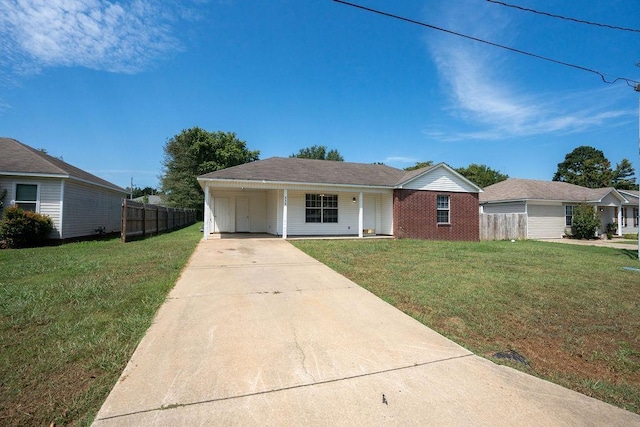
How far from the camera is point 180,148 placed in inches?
1565

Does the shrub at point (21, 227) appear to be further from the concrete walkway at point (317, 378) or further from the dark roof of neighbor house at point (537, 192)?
the dark roof of neighbor house at point (537, 192)

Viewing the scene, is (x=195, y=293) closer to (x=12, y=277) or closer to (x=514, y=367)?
(x=12, y=277)

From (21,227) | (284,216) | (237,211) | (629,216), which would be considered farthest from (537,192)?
(21,227)

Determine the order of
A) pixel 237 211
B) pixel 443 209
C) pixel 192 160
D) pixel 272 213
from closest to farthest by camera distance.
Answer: pixel 443 209, pixel 272 213, pixel 237 211, pixel 192 160

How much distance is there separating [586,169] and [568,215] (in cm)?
3941

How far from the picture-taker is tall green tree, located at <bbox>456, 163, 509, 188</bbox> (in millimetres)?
46844

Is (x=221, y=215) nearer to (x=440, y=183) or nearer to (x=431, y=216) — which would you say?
(x=431, y=216)

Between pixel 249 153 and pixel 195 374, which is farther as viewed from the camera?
pixel 249 153

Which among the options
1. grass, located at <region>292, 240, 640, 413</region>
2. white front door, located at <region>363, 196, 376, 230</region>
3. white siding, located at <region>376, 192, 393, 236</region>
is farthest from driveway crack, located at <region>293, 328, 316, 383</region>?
white front door, located at <region>363, 196, 376, 230</region>

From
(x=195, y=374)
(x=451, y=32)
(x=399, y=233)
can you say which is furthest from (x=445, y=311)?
(x=399, y=233)

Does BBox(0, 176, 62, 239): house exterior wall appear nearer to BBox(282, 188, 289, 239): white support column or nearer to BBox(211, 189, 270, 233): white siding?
BBox(211, 189, 270, 233): white siding

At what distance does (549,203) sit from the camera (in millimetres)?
20703

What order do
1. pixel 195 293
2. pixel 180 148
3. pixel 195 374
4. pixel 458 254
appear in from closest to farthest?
pixel 195 374
pixel 195 293
pixel 458 254
pixel 180 148

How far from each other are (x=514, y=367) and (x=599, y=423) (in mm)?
832
